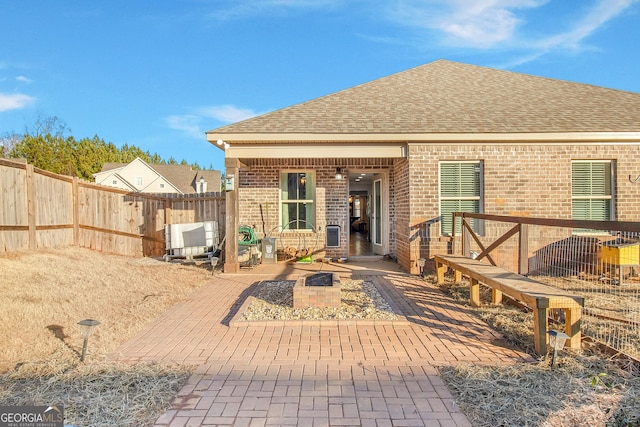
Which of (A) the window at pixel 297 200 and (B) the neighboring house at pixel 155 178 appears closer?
(A) the window at pixel 297 200

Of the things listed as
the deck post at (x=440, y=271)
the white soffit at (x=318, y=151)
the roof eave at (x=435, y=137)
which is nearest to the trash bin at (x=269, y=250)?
the white soffit at (x=318, y=151)

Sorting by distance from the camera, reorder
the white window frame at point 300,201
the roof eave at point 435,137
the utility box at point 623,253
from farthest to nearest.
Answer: the white window frame at point 300,201
the roof eave at point 435,137
the utility box at point 623,253

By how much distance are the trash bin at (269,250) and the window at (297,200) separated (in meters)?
0.81

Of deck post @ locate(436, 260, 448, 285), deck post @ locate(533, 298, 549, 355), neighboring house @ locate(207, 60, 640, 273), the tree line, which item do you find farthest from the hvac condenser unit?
the tree line

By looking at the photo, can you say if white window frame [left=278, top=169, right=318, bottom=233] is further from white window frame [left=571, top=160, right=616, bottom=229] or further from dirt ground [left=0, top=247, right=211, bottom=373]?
white window frame [left=571, top=160, right=616, bottom=229]

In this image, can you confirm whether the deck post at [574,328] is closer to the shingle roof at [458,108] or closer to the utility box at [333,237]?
the shingle roof at [458,108]

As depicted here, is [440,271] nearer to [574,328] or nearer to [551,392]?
[574,328]

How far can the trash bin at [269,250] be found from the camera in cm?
948

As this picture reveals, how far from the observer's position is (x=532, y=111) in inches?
347

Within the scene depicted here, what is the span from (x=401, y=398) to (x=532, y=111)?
27.6 ft

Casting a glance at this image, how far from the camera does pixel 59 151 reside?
3059cm

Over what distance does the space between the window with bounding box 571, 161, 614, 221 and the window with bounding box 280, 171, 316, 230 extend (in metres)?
6.33

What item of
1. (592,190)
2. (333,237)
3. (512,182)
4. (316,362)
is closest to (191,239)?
(333,237)

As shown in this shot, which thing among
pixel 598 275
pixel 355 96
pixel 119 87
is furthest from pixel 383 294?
pixel 119 87
